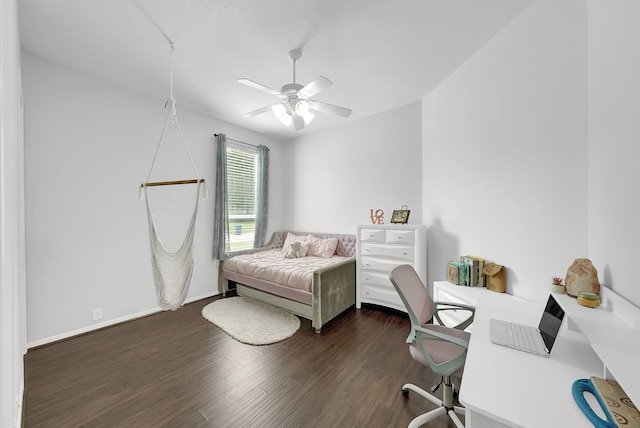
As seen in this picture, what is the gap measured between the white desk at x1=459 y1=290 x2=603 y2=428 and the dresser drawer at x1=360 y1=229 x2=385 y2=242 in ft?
5.99

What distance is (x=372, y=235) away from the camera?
3.11 metres

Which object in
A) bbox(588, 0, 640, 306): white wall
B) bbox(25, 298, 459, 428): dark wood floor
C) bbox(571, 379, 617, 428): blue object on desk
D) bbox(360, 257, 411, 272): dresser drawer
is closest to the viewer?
bbox(571, 379, 617, 428): blue object on desk

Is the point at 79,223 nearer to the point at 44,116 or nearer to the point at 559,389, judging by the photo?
the point at 44,116

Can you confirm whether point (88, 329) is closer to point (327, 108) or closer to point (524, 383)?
point (327, 108)

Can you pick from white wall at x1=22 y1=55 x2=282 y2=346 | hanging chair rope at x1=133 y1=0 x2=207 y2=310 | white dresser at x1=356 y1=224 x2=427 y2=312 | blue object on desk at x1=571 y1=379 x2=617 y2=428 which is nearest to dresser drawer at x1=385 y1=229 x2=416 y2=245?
white dresser at x1=356 y1=224 x2=427 y2=312

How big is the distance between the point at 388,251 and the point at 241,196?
267 centimetres

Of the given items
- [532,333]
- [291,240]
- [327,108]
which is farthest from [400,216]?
[532,333]

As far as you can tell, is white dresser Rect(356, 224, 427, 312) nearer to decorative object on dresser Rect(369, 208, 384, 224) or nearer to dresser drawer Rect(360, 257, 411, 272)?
dresser drawer Rect(360, 257, 411, 272)

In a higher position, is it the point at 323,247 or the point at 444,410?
the point at 323,247

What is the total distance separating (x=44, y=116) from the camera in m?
2.33

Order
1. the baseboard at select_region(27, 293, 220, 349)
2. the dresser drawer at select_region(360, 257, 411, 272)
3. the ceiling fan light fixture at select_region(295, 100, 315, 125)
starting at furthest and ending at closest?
the dresser drawer at select_region(360, 257, 411, 272)
the baseboard at select_region(27, 293, 220, 349)
the ceiling fan light fixture at select_region(295, 100, 315, 125)

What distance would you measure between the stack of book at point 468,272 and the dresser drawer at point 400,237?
58cm

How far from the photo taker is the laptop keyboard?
3.51ft

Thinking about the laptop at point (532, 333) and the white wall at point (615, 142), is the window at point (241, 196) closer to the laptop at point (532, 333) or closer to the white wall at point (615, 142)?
the laptop at point (532, 333)
